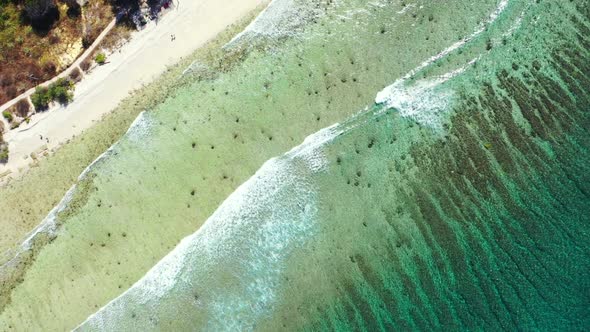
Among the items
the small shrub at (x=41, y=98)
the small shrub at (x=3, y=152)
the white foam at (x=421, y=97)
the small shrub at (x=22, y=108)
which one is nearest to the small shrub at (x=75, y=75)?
the small shrub at (x=41, y=98)

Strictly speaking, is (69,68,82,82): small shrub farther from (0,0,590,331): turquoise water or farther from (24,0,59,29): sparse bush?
(0,0,590,331): turquoise water

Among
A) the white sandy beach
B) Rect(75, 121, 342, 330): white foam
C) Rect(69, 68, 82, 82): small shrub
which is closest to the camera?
Rect(75, 121, 342, 330): white foam

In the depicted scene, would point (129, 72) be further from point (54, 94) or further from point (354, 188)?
point (354, 188)

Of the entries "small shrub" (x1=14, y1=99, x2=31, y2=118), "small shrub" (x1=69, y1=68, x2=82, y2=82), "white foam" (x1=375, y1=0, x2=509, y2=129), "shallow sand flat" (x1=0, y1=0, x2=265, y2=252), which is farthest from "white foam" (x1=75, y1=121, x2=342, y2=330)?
"small shrub" (x1=14, y1=99, x2=31, y2=118)

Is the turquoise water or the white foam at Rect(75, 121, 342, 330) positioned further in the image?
the turquoise water

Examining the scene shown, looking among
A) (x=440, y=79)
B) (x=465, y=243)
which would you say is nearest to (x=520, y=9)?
(x=440, y=79)

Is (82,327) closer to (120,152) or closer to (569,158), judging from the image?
(120,152)

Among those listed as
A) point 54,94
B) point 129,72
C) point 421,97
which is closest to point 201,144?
point 129,72
